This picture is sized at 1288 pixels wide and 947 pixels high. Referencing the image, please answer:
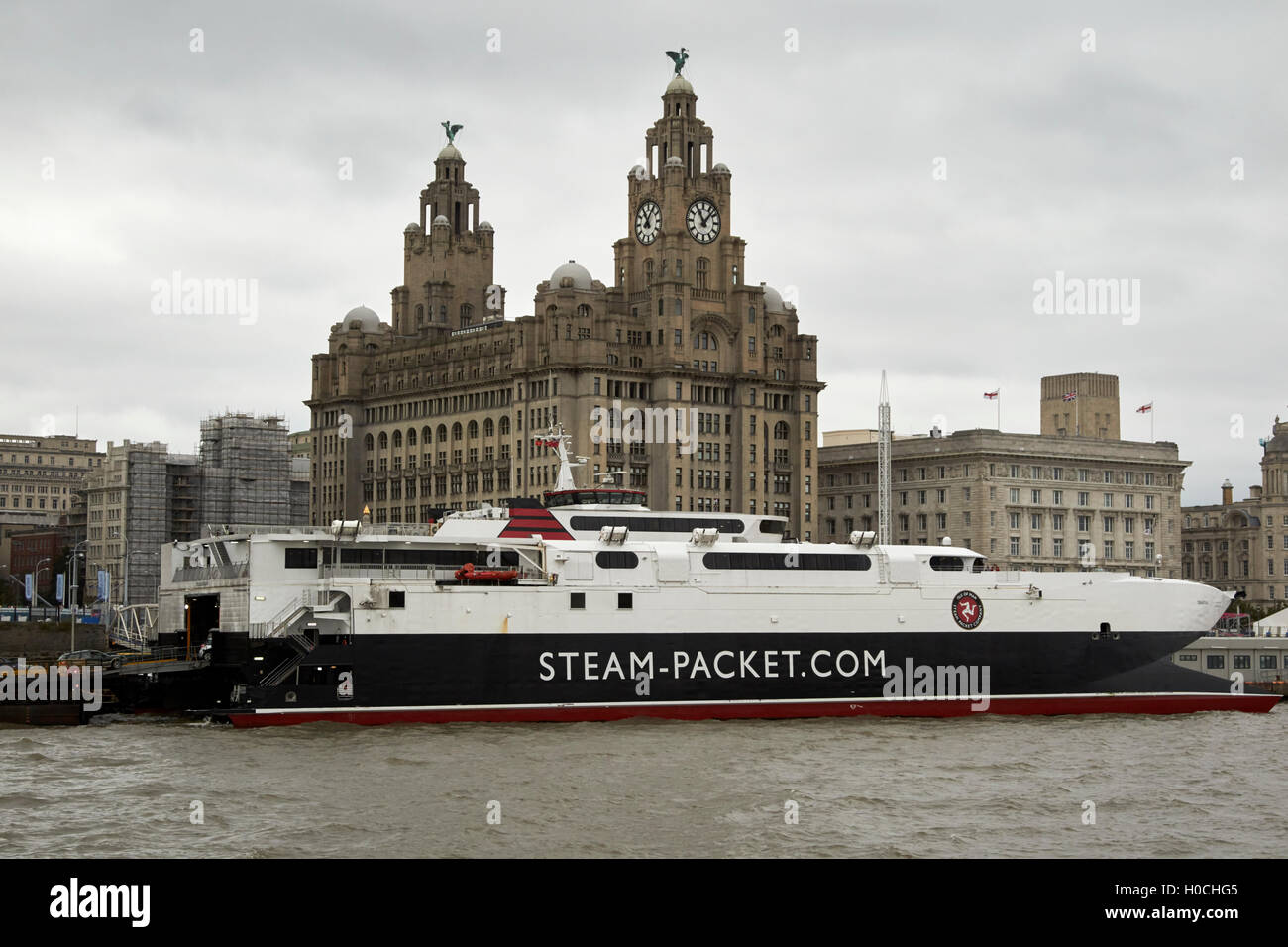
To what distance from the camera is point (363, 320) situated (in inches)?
5325

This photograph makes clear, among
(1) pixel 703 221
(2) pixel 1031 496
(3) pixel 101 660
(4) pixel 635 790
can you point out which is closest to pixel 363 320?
(1) pixel 703 221

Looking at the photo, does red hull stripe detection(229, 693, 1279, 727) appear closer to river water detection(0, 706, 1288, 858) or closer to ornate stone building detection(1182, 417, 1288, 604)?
river water detection(0, 706, 1288, 858)

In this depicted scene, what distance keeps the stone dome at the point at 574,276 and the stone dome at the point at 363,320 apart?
2393 centimetres

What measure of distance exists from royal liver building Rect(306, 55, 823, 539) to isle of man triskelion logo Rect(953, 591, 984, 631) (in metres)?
59.3

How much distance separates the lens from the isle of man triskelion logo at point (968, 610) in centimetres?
5006

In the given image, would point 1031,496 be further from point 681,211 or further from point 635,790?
point 635,790

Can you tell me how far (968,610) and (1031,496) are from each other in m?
76.8

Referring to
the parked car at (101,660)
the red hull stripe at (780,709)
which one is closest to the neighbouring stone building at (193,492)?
the parked car at (101,660)

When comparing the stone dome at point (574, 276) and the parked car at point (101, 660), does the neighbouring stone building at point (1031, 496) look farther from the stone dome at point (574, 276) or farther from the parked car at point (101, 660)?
the parked car at point (101, 660)

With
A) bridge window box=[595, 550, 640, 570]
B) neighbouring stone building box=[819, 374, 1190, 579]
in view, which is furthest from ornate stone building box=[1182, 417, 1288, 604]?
bridge window box=[595, 550, 640, 570]
